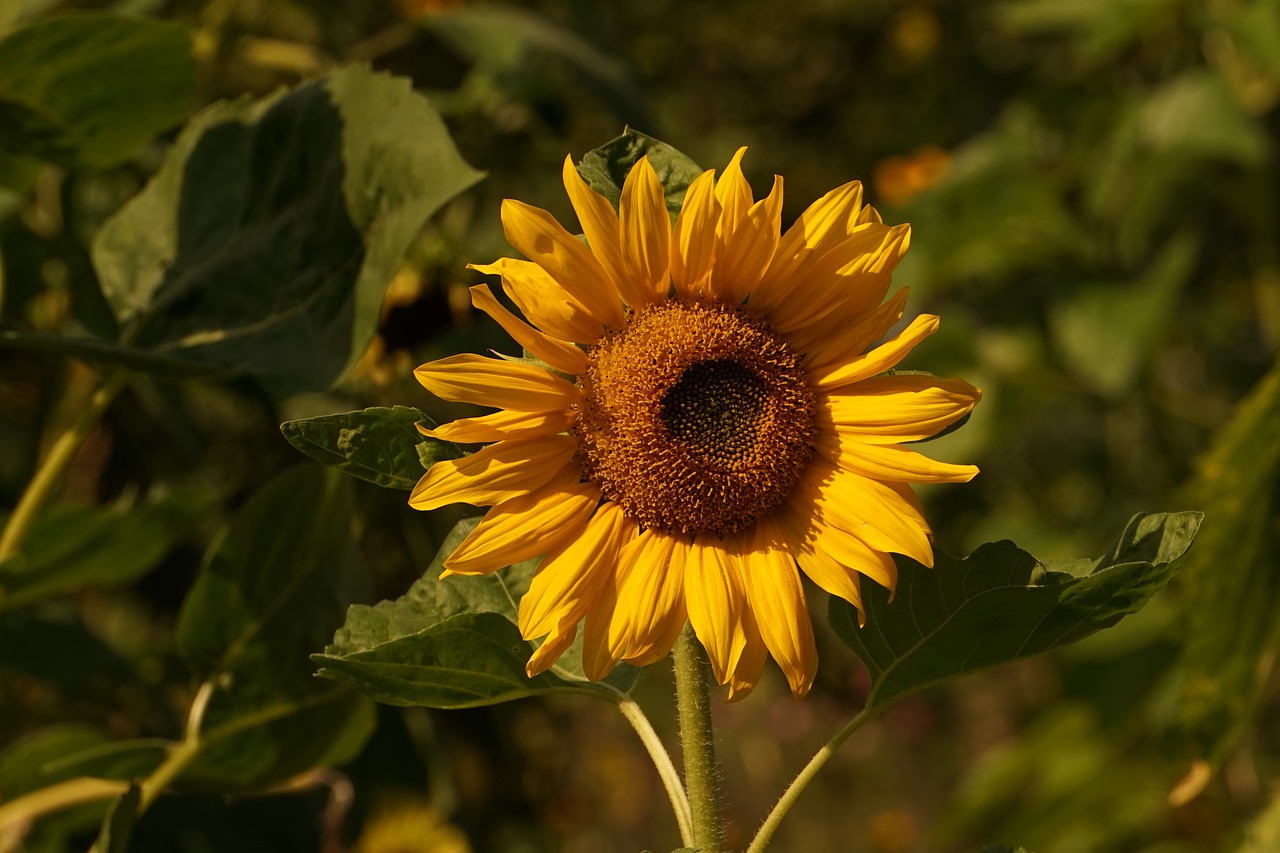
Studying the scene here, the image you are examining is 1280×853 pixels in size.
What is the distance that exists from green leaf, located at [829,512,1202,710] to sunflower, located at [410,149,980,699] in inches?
1.4

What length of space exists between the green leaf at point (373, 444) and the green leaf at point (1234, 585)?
104cm

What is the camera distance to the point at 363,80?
134 cm

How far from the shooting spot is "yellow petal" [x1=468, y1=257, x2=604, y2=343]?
3.21 feet

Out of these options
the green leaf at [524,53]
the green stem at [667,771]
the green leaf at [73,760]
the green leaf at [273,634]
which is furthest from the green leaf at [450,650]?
the green leaf at [524,53]

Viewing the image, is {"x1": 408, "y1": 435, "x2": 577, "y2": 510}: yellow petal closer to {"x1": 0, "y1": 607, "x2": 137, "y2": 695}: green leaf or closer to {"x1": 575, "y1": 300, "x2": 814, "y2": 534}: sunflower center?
{"x1": 575, "y1": 300, "x2": 814, "y2": 534}: sunflower center

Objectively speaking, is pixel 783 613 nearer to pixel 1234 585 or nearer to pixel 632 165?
pixel 632 165

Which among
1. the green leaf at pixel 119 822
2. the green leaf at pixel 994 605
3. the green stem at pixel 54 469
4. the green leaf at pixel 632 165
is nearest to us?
the green leaf at pixel 994 605

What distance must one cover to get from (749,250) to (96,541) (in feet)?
3.13

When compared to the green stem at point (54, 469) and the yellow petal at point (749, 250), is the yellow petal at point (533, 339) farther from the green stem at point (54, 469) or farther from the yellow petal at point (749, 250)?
the green stem at point (54, 469)

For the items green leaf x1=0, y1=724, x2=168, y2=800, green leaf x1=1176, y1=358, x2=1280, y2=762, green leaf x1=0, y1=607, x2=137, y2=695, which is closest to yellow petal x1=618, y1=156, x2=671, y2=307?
green leaf x1=0, y1=724, x2=168, y2=800

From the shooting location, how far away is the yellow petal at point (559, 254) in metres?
0.95

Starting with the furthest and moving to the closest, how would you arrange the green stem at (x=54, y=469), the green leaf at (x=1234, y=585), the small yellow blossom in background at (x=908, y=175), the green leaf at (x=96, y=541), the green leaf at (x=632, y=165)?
the small yellow blossom in background at (x=908, y=175)
the green leaf at (x=1234, y=585)
the green leaf at (x=96, y=541)
the green stem at (x=54, y=469)
the green leaf at (x=632, y=165)

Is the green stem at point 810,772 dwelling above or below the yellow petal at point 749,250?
below

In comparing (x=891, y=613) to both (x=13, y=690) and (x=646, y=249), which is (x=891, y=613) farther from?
(x=13, y=690)
